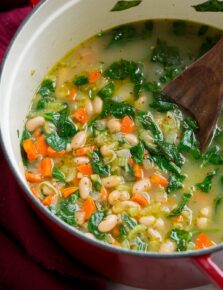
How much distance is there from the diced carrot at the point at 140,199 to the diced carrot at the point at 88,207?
0.14 metres

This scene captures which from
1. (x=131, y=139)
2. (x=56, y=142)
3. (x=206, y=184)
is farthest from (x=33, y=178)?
(x=206, y=184)

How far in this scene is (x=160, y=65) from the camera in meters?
2.67

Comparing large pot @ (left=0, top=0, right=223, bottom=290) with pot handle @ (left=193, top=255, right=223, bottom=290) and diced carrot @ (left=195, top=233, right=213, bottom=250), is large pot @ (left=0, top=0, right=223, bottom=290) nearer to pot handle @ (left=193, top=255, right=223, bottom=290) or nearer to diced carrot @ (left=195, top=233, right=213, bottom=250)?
pot handle @ (left=193, top=255, right=223, bottom=290)

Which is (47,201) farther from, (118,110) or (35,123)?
(118,110)

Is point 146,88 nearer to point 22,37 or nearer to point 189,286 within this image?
point 22,37

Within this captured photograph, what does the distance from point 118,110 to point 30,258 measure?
0.64 metres

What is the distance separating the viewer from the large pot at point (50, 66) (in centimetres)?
193

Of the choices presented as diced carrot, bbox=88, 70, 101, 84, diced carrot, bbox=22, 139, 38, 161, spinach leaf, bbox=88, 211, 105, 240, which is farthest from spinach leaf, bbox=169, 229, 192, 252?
diced carrot, bbox=88, 70, 101, 84

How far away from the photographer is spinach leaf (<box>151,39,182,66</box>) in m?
2.69

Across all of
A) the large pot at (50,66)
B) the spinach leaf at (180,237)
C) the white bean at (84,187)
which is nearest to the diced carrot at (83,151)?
the white bean at (84,187)

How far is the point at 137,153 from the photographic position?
7.93 ft

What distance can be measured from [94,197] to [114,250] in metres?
0.46

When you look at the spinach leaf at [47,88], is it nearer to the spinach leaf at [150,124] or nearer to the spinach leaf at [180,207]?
the spinach leaf at [150,124]

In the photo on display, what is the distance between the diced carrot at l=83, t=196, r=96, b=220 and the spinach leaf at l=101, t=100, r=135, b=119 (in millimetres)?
370
